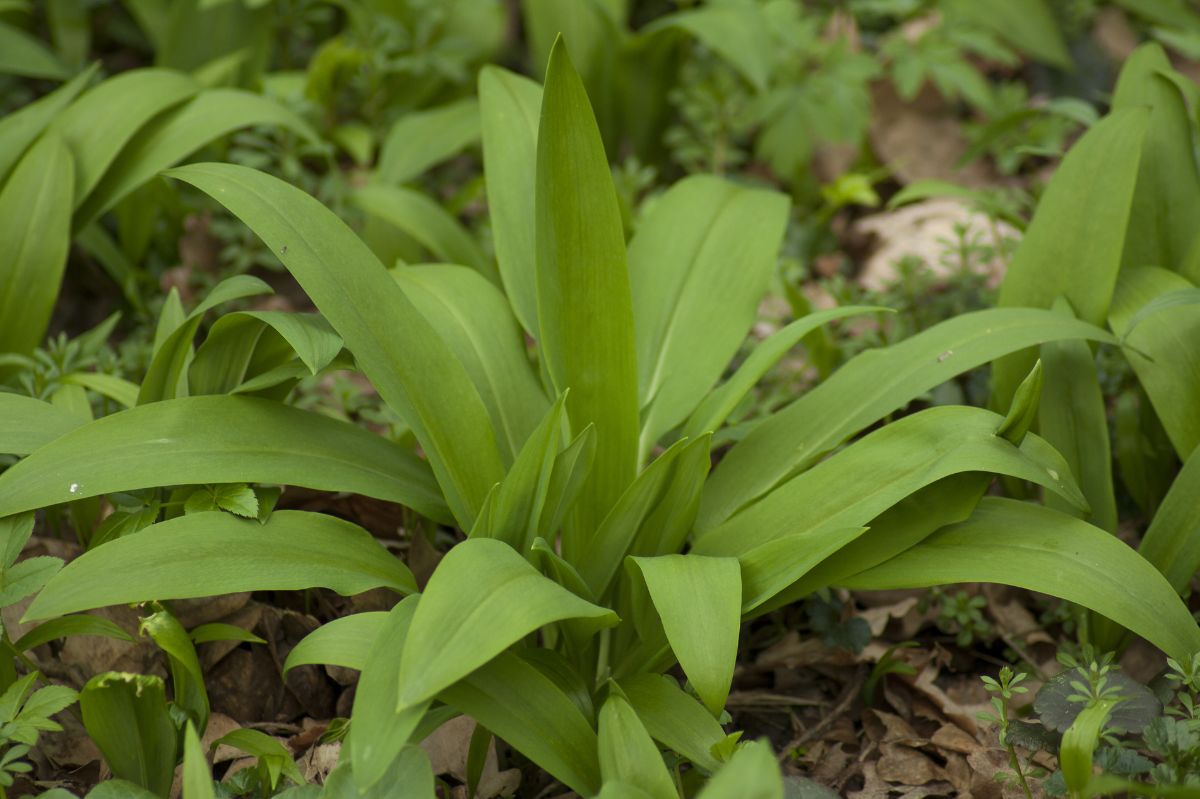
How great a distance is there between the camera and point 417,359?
5.20 ft

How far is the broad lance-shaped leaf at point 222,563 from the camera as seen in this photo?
135cm

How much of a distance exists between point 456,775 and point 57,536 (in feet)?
2.92

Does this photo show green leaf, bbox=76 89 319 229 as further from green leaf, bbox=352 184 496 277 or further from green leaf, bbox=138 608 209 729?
green leaf, bbox=138 608 209 729

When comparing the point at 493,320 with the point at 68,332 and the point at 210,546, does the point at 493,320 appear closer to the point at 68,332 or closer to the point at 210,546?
the point at 210,546

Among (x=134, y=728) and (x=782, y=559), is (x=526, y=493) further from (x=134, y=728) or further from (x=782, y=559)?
(x=134, y=728)

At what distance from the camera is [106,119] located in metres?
2.29

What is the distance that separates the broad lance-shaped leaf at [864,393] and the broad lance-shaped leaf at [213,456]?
481 millimetres

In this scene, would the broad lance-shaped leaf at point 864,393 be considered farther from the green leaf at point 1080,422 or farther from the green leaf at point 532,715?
the green leaf at point 532,715

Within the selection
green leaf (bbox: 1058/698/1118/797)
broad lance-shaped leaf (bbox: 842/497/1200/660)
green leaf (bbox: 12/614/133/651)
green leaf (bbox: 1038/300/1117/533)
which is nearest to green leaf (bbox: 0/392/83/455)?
green leaf (bbox: 12/614/133/651)

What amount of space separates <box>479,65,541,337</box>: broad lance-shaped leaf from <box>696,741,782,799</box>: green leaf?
2.98 ft

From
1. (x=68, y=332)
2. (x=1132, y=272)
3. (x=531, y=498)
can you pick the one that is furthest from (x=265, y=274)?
(x=1132, y=272)

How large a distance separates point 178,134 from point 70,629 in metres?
1.21

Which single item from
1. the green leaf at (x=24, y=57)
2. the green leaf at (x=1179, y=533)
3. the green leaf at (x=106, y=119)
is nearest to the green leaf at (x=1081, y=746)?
the green leaf at (x=1179, y=533)

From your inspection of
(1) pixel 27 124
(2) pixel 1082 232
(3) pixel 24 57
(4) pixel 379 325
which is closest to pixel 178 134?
(1) pixel 27 124
